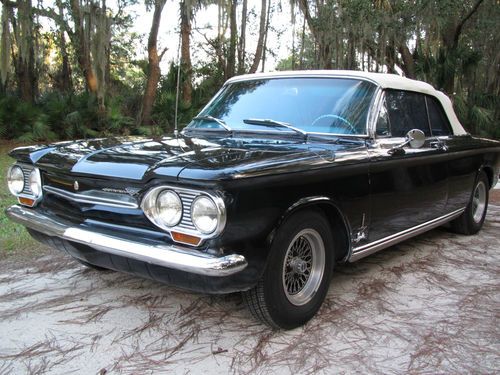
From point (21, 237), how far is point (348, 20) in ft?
42.5

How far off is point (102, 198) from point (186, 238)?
68 centimetres

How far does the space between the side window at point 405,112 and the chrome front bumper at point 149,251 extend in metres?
2.17

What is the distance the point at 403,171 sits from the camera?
3.99m

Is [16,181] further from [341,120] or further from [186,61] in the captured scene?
[186,61]

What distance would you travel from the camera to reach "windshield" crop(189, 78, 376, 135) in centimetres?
384

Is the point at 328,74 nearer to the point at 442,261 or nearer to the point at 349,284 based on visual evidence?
the point at 349,284

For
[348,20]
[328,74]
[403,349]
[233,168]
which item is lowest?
[403,349]

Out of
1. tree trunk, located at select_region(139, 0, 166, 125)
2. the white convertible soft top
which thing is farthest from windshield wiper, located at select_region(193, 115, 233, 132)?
tree trunk, located at select_region(139, 0, 166, 125)

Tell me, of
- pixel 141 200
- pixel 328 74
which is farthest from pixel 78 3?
pixel 141 200

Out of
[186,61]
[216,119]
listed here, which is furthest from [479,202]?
[186,61]

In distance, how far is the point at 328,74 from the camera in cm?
417

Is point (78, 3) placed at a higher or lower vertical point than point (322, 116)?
higher

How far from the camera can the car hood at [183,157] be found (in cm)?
271

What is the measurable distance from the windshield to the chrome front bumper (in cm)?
152
